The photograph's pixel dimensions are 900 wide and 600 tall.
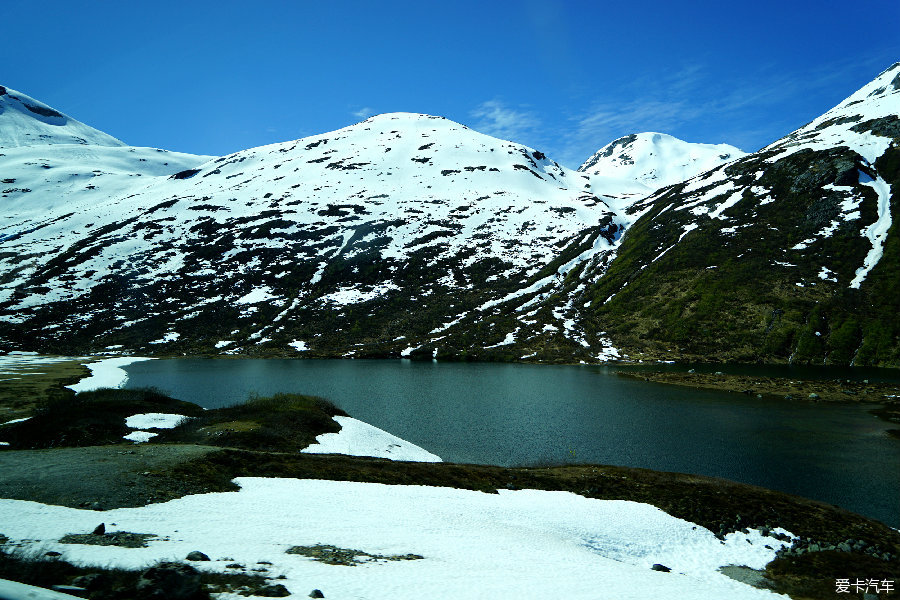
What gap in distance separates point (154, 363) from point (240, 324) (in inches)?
1356

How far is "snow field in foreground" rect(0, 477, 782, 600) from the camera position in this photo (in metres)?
13.0

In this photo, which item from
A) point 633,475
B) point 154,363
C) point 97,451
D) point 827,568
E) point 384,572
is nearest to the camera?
point 384,572

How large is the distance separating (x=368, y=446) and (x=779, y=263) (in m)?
114

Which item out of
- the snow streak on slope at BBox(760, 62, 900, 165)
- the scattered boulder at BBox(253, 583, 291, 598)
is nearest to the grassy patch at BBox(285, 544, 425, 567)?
the scattered boulder at BBox(253, 583, 291, 598)

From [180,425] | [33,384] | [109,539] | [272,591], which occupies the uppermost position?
[272,591]

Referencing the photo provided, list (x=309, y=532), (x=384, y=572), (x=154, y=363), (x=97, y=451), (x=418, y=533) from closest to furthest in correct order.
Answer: (x=384, y=572) → (x=309, y=532) → (x=418, y=533) → (x=97, y=451) → (x=154, y=363)

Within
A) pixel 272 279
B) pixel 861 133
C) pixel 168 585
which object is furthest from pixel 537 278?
pixel 168 585

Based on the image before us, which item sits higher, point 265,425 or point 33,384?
point 265,425

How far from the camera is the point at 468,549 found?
56.6ft

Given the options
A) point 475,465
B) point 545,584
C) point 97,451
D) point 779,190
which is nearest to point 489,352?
point 475,465

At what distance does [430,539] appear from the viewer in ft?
59.3

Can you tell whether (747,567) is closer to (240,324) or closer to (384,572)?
(384,572)

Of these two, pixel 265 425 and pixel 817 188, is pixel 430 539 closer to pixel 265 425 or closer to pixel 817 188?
pixel 265 425

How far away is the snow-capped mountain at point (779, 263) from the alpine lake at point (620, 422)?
13877 millimetres
